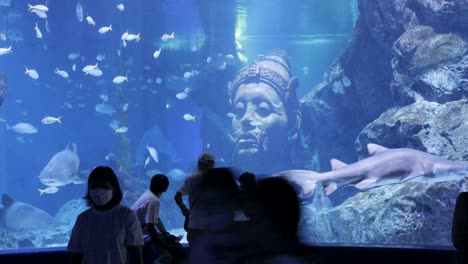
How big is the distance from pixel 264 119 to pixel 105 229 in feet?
51.8

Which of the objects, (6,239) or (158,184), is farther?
(6,239)

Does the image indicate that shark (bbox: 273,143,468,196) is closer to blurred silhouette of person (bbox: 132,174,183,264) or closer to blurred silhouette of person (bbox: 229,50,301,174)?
blurred silhouette of person (bbox: 132,174,183,264)

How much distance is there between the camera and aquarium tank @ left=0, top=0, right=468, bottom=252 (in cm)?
905

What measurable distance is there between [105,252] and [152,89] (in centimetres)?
2191

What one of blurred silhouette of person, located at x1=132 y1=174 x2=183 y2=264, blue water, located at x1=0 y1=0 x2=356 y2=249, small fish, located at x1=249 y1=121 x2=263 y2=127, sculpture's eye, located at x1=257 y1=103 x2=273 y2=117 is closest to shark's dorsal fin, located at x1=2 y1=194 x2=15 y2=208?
blue water, located at x1=0 y1=0 x2=356 y2=249

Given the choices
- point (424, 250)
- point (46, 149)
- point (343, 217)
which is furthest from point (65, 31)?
point (424, 250)

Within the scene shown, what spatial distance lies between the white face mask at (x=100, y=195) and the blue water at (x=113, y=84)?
1659cm

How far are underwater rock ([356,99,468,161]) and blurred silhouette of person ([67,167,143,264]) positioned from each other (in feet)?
26.9

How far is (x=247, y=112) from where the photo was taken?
18391 mm

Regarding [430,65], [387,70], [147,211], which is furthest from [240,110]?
[147,211]

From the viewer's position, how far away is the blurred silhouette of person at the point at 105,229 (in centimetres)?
256

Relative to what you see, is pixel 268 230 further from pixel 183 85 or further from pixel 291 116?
pixel 183 85

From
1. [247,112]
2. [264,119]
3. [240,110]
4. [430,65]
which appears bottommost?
[430,65]

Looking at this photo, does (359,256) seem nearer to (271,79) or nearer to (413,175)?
(413,175)
